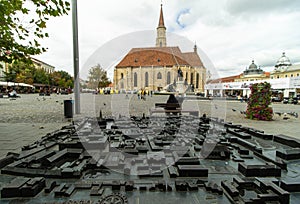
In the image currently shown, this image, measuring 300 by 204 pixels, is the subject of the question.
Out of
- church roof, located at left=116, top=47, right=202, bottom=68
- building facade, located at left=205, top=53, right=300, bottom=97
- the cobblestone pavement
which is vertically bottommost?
the cobblestone pavement

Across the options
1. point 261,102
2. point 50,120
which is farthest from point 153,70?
point 50,120

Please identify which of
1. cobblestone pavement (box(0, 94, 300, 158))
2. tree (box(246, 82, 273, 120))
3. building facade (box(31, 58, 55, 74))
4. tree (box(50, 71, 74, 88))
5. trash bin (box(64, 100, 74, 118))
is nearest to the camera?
cobblestone pavement (box(0, 94, 300, 158))

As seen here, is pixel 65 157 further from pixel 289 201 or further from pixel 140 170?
pixel 289 201

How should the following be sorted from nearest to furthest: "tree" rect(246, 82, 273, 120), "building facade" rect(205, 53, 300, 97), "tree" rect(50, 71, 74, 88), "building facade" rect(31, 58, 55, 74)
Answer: "tree" rect(246, 82, 273, 120), "building facade" rect(205, 53, 300, 97), "tree" rect(50, 71, 74, 88), "building facade" rect(31, 58, 55, 74)

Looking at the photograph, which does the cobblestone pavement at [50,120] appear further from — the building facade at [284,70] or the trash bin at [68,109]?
the building facade at [284,70]

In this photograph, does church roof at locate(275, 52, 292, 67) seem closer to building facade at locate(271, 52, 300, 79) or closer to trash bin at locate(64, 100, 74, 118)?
building facade at locate(271, 52, 300, 79)

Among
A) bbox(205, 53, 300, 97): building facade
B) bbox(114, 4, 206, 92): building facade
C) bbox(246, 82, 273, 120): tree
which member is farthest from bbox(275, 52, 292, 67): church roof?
bbox(246, 82, 273, 120): tree

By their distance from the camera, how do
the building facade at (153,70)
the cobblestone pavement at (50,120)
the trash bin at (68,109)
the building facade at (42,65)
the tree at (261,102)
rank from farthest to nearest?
the building facade at (42,65), the building facade at (153,70), the tree at (261,102), the trash bin at (68,109), the cobblestone pavement at (50,120)

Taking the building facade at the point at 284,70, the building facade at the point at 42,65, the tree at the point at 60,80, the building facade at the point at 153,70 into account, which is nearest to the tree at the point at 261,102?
the building facade at the point at 153,70

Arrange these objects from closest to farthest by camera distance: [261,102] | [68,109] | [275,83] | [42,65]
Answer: [68,109]
[261,102]
[275,83]
[42,65]

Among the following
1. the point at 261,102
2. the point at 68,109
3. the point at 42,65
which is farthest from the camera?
the point at 42,65

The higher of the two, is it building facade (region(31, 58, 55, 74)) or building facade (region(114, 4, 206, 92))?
building facade (region(31, 58, 55, 74))

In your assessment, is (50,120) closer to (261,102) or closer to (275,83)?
(261,102)

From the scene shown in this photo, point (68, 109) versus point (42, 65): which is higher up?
point (42, 65)
